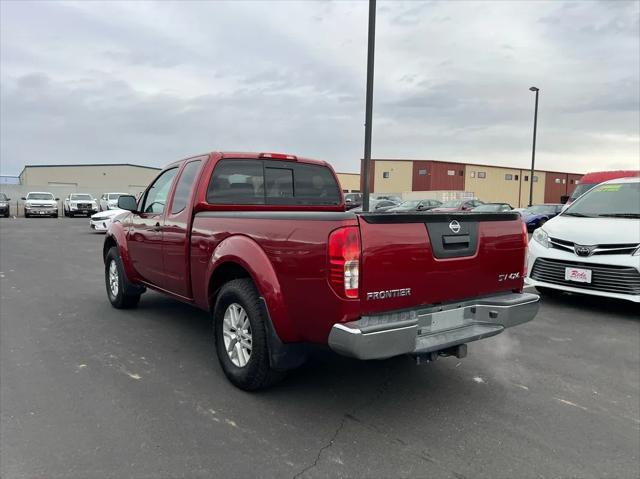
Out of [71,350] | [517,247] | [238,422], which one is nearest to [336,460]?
[238,422]

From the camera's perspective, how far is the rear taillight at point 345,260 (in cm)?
279

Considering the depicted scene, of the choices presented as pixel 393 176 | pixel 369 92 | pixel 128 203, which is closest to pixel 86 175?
pixel 393 176

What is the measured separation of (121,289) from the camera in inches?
233

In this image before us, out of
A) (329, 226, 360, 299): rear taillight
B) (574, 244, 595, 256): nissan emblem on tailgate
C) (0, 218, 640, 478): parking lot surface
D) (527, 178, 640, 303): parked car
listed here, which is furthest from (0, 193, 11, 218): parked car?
(329, 226, 360, 299): rear taillight

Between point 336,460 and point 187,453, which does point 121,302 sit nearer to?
point 187,453

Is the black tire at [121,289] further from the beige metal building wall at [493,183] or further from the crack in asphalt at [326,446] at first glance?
the beige metal building wall at [493,183]

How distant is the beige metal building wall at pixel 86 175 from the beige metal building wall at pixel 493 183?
134 ft

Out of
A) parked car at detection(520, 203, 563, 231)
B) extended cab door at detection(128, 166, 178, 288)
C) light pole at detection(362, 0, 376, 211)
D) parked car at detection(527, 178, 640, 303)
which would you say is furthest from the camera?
parked car at detection(520, 203, 563, 231)

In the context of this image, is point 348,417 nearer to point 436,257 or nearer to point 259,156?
point 436,257

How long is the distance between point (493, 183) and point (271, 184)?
62.7 meters

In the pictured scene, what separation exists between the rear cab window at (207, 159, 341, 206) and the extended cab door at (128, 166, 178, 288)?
2.59 feet

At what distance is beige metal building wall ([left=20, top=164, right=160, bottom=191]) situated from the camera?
2371 inches

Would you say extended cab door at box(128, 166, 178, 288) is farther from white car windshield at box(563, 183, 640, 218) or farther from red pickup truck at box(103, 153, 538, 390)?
white car windshield at box(563, 183, 640, 218)

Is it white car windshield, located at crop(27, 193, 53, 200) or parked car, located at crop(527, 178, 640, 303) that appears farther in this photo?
white car windshield, located at crop(27, 193, 53, 200)
